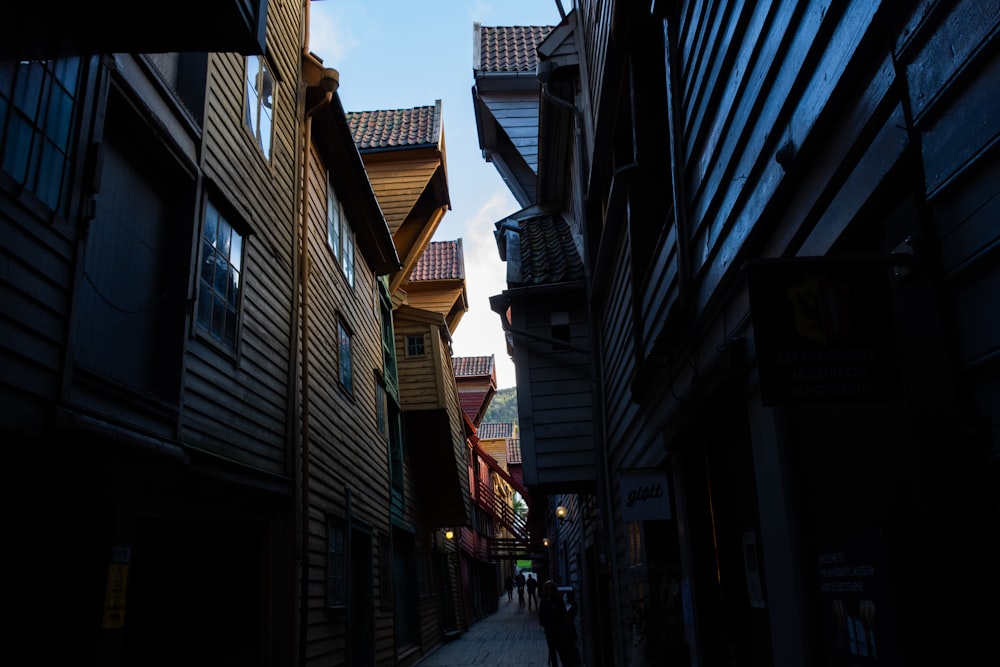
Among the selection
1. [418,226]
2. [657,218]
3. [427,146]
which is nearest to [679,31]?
[657,218]

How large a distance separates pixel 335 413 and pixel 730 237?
759 cm

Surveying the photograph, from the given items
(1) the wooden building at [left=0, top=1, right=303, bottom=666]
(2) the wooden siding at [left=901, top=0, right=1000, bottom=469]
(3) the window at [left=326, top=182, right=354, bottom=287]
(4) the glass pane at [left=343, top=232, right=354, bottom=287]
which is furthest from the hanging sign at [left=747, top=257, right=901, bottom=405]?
(4) the glass pane at [left=343, top=232, right=354, bottom=287]

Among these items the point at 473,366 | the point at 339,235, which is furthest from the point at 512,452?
the point at 339,235

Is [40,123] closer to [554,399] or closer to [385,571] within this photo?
[554,399]

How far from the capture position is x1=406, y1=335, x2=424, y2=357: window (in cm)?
1778

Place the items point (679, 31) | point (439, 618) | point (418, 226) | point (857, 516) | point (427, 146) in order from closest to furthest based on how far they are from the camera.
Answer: point (857, 516)
point (679, 31)
point (427, 146)
point (418, 226)
point (439, 618)

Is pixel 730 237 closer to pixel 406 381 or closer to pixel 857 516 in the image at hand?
pixel 857 516

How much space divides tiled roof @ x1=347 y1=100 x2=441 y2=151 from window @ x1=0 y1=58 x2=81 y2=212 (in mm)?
10900

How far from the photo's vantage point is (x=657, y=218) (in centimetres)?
671

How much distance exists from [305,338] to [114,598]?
468 centimetres

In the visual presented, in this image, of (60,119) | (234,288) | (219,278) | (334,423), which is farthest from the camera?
(334,423)

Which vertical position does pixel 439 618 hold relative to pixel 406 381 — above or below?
below

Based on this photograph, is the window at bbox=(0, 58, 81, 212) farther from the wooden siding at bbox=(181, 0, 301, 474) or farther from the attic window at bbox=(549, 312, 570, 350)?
the attic window at bbox=(549, 312, 570, 350)

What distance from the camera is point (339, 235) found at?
12219 mm
